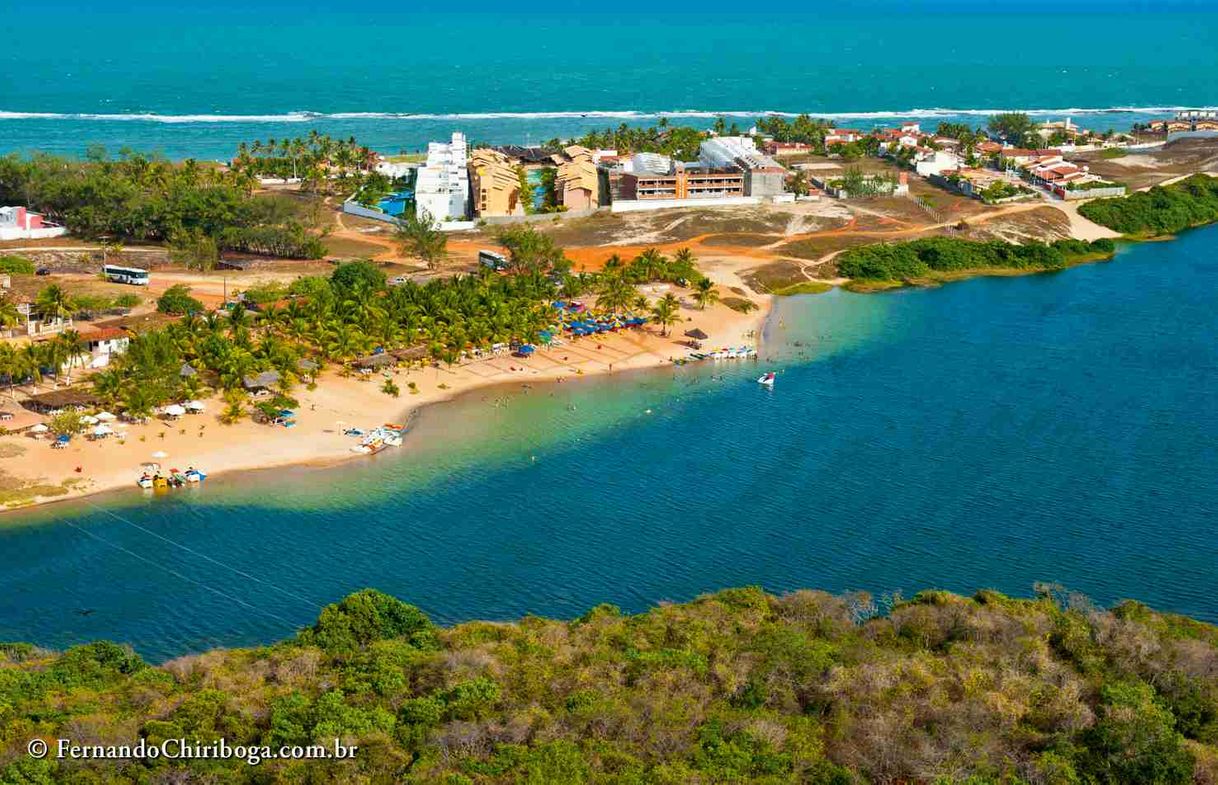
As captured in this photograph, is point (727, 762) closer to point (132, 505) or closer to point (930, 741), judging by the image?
point (930, 741)

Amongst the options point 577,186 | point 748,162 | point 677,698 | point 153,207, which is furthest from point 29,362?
point 748,162

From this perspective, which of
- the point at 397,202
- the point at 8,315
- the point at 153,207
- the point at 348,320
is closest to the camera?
the point at 8,315

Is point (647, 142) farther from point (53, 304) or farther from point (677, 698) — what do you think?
point (677, 698)

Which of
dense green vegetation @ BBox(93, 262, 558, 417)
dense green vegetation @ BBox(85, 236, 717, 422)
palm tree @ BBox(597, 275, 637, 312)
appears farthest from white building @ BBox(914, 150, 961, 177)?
dense green vegetation @ BBox(93, 262, 558, 417)

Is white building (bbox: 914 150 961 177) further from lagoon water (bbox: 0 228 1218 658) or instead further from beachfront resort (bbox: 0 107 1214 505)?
lagoon water (bbox: 0 228 1218 658)

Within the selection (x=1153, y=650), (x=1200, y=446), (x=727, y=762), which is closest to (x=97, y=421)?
(x=727, y=762)

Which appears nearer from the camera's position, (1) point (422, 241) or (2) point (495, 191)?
(1) point (422, 241)
